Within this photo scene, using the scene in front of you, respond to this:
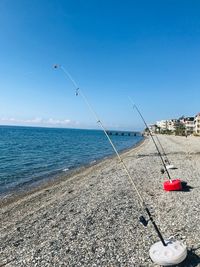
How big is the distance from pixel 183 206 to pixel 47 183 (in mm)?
13634

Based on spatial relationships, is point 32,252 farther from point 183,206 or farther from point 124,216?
point 183,206

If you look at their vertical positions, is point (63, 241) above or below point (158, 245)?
below

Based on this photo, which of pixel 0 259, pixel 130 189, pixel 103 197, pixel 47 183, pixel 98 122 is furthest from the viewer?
pixel 47 183

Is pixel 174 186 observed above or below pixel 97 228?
above

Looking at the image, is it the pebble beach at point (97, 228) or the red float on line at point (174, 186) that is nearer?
the pebble beach at point (97, 228)

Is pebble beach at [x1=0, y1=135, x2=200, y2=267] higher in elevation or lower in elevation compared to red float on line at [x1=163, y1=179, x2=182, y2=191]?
lower

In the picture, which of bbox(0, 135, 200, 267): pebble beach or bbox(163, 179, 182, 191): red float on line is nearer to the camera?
bbox(0, 135, 200, 267): pebble beach

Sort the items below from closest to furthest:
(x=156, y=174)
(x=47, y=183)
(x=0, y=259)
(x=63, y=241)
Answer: (x=0, y=259) → (x=63, y=241) → (x=156, y=174) → (x=47, y=183)

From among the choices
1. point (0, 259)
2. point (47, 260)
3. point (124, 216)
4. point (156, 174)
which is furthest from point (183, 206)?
point (156, 174)

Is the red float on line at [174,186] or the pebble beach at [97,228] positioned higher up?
the red float on line at [174,186]

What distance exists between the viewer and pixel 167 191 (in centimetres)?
1432

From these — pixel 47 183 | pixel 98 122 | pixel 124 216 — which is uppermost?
pixel 98 122

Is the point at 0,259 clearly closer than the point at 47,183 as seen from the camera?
Yes

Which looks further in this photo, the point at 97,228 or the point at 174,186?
the point at 174,186
